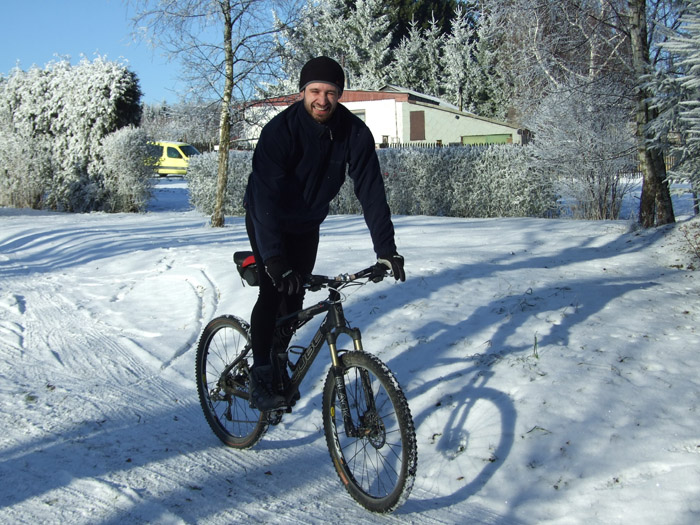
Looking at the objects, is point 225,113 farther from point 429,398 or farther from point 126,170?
point 429,398

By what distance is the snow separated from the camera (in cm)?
333

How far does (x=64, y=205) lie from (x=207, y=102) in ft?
23.9

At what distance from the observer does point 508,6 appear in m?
12.5

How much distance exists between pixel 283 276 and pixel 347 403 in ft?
2.41

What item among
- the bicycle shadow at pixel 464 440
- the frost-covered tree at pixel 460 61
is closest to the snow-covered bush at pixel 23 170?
the bicycle shadow at pixel 464 440

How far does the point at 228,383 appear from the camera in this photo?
4227 millimetres

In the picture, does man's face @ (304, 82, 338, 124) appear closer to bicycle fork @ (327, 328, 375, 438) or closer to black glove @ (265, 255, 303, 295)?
black glove @ (265, 255, 303, 295)

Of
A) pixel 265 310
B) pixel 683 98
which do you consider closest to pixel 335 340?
pixel 265 310

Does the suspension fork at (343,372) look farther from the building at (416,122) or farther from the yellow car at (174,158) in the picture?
the building at (416,122)

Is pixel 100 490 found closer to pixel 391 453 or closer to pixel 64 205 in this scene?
pixel 391 453

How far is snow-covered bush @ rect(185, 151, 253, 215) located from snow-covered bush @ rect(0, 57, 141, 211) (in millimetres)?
2424

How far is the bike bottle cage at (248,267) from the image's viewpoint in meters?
3.74

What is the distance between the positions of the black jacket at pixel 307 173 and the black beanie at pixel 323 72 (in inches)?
6.7

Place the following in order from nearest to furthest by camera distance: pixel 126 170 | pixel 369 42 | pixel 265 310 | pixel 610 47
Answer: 1. pixel 265 310
2. pixel 610 47
3. pixel 126 170
4. pixel 369 42
